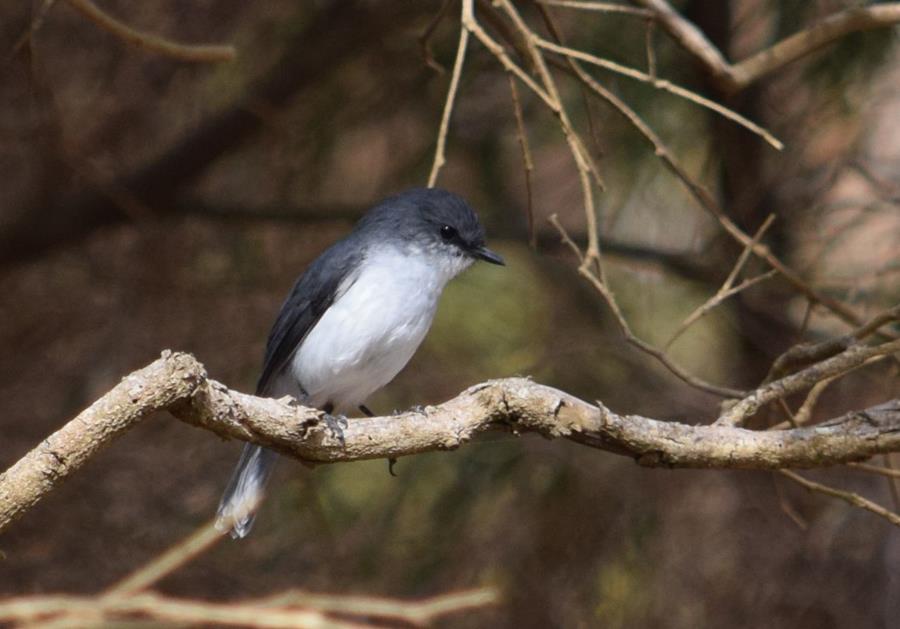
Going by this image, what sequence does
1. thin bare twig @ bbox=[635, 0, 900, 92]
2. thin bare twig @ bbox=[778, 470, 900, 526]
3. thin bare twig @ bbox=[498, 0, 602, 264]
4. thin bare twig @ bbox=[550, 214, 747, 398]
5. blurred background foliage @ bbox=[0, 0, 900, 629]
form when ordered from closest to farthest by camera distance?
thin bare twig @ bbox=[778, 470, 900, 526], thin bare twig @ bbox=[550, 214, 747, 398], thin bare twig @ bbox=[498, 0, 602, 264], thin bare twig @ bbox=[635, 0, 900, 92], blurred background foliage @ bbox=[0, 0, 900, 629]

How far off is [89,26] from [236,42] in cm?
65

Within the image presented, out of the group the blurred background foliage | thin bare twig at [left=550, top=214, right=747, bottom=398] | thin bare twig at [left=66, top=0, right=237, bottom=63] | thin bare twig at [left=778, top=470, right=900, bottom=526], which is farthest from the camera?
the blurred background foliage

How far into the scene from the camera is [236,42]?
5793 mm

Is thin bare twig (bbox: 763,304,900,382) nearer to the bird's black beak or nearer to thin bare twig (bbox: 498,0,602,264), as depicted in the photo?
thin bare twig (bbox: 498,0,602,264)

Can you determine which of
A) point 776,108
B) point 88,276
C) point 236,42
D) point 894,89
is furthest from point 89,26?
point 894,89

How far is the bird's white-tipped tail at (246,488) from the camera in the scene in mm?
4137

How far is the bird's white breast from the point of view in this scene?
412cm

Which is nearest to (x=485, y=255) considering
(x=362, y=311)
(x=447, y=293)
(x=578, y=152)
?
(x=362, y=311)

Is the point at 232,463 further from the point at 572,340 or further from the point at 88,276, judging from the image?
the point at 572,340

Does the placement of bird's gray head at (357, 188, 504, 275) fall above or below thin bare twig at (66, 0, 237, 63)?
below

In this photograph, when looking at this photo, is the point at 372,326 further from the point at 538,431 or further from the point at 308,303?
the point at 538,431

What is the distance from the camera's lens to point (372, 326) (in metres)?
4.11

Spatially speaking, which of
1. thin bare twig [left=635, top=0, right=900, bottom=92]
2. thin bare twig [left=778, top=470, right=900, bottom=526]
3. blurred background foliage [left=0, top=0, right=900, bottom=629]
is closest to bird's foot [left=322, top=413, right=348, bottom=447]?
thin bare twig [left=778, top=470, right=900, bottom=526]

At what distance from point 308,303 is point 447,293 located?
1.78 m
